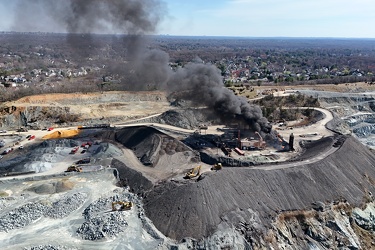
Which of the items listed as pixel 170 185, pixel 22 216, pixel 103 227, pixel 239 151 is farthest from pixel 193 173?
pixel 22 216

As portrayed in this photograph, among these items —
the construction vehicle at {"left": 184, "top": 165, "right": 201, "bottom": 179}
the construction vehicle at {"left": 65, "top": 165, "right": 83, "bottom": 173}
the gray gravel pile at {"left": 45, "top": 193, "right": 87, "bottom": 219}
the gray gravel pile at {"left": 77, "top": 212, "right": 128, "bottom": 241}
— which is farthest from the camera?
the construction vehicle at {"left": 65, "top": 165, "right": 83, "bottom": 173}

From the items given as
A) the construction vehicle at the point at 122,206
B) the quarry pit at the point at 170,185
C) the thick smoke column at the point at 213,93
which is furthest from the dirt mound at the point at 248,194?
the thick smoke column at the point at 213,93

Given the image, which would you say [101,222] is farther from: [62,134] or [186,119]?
[186,119]

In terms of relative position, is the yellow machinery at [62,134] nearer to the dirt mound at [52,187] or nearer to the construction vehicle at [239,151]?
the dirt mound at [52,187]

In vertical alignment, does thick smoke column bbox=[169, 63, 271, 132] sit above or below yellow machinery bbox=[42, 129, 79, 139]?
above

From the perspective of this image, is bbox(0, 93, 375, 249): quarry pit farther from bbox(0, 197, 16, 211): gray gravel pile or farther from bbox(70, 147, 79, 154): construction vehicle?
bbox(70, 147, 79, 154): construction vehicle

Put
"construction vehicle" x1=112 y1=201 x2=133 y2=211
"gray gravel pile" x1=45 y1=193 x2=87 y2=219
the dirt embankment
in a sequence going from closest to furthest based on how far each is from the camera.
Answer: "gray gravel pile" x1=45 y1=193 x2=87 y2=219
"construction vehicle" x1=112 y1=201 x2=133 y2=211
the dirt embankment

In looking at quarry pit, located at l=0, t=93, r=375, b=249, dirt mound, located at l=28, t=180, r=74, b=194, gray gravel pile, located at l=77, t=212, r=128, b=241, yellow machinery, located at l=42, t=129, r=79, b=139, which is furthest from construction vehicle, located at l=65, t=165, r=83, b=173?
yellow machinery, located at l=42, t=129, r=79, b=139

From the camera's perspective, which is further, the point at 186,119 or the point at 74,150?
the point at 186,119
